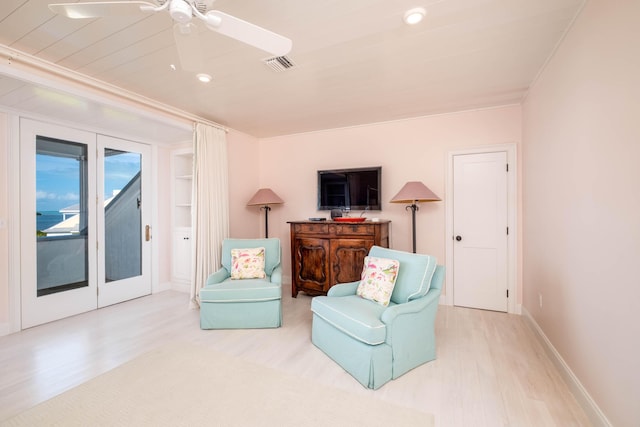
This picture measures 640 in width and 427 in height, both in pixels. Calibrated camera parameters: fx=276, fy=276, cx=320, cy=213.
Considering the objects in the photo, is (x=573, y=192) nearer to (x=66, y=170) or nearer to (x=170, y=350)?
(x=170, y=350)

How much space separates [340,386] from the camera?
1.95 meters

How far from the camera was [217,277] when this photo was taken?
125 inches

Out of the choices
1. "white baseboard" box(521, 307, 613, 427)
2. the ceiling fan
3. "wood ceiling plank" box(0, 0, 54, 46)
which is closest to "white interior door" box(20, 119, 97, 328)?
"wood ceiling plank" box(0, 0, 54, 46)

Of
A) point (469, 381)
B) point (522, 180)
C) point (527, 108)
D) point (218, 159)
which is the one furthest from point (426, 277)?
point (218, 159)

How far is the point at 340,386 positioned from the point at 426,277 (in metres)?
1.07

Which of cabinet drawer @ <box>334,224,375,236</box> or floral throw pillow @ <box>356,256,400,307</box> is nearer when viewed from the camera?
floral throw pillow @ <box>356,256,400,307</box>

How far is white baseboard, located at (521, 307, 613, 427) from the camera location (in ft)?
5.06

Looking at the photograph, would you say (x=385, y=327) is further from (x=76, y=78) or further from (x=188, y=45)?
(x=76, y=78)

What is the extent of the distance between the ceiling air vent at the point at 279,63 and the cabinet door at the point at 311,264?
2103 millimetres

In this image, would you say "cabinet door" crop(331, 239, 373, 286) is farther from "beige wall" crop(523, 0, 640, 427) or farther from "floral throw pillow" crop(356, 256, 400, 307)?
"beige wall" crop(523, 0, 640, 427)

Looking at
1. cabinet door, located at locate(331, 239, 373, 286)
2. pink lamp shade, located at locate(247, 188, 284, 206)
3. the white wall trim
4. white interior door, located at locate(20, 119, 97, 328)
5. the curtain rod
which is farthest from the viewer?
pink lamp shade, located at locate(247, 188, 284, 206)

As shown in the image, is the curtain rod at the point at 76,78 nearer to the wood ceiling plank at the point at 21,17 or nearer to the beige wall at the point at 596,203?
the wood ceiling plank at the point at 21,17

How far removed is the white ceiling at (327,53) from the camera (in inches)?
68.6

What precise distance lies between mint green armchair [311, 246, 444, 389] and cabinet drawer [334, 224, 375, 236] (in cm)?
86
